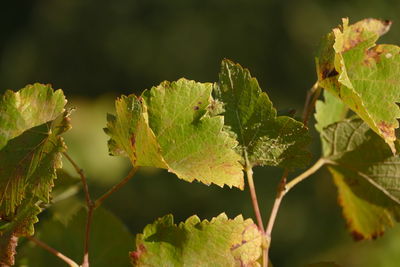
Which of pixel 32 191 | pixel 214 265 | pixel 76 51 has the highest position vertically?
pixel 76 51

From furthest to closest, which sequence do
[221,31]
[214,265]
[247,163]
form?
[221,31] → [247,163] → [214,265]

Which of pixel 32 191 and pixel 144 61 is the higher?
pixel 144 61

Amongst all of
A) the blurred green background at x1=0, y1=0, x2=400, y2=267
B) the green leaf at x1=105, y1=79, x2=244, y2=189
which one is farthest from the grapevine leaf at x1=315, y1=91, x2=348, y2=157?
the blurred green background at x1=0, y1=0, x2=400, y2=267

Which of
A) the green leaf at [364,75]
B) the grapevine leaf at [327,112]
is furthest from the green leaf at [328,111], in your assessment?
the green leaf at [364,75]

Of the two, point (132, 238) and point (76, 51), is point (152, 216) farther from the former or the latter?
point (132, 238)

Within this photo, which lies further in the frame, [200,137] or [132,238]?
[132,238]

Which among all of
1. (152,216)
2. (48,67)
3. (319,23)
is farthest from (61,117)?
(48,67)

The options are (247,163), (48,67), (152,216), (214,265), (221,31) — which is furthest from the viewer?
(48,67)
